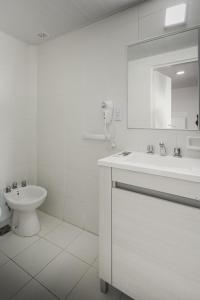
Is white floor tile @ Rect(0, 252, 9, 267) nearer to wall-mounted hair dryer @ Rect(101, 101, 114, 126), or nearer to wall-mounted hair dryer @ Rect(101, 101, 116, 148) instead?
wall-mounted hair dryer @ Rect(101, 101, 116, 148)

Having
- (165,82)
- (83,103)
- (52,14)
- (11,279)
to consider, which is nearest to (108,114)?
(83,103)

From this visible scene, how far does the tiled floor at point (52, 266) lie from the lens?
1.15 meters

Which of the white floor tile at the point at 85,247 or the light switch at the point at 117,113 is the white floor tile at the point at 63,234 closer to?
the white floor tile at the point at 85,247

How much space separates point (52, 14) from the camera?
59.1 inches

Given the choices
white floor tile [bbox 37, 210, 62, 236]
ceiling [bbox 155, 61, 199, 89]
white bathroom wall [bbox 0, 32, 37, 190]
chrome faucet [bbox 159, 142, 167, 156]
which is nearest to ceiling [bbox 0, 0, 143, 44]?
white bathroom wall [bbox 0, 32, 37, 190]

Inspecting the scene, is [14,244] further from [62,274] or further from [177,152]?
[177,152]

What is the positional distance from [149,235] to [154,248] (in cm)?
7

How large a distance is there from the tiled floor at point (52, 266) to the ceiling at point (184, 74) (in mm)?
1532

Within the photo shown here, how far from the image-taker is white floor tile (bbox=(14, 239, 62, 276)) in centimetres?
136

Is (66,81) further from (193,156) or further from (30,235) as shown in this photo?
(30,235)

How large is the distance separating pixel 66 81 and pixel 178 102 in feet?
3.79

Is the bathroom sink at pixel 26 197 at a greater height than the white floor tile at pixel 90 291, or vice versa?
the bathroom sink at pixel 26 197

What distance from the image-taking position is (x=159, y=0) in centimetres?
130

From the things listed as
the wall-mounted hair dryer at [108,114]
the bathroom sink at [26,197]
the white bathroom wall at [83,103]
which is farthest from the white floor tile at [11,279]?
the wall-mounted hair dryer at [108,114]
